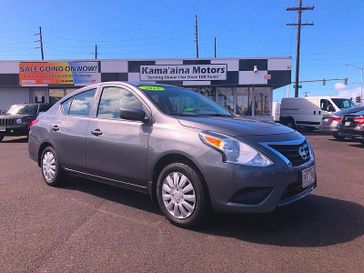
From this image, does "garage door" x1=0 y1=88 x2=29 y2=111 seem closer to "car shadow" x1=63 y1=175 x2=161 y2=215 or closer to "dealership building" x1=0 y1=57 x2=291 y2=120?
"dealership building" x1=0 y1=57 x2=291 y2=120

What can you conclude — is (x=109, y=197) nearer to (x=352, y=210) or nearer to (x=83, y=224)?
(x=83, y=224)

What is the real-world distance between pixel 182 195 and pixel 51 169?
286cm

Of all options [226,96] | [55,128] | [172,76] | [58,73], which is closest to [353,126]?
[55,128]

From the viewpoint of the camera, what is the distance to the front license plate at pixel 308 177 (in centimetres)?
433

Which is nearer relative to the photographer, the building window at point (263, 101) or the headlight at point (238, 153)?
the headlight at point (238, 153)

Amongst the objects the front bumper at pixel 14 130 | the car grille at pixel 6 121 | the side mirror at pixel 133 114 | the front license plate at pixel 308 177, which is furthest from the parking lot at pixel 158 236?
the car grille at pixel 6 121

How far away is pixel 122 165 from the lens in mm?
4969

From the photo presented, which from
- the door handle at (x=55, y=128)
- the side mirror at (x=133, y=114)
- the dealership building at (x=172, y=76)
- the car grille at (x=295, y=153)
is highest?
the dealership building at (x=172, y=76)

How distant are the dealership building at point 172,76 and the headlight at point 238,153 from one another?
738 inches

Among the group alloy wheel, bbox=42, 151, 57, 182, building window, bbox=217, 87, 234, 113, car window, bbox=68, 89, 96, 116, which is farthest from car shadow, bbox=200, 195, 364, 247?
building window, bbox=217, 87, 234, 113

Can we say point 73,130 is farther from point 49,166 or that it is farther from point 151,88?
point 151,88

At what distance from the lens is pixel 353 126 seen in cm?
1334

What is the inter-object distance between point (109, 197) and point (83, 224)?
4.10ft

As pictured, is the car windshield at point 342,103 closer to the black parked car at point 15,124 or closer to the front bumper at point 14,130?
the black parked car at point 15,124
